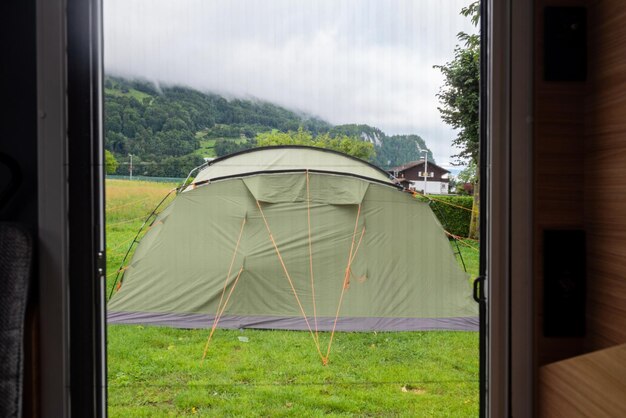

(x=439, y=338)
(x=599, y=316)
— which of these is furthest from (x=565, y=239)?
(x=439, y=338)

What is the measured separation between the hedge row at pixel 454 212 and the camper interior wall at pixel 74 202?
42 cm

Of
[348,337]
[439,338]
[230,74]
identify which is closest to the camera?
[230,74]

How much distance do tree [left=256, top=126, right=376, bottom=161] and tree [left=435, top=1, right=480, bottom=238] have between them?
10.6 inches

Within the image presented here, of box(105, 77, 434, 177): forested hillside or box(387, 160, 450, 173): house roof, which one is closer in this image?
box(105, 77, 434, 177): forested hillside

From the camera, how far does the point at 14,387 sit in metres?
0.75

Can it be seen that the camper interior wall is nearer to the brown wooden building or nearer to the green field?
the green field

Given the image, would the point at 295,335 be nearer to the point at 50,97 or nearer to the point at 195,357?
the point at 195,357

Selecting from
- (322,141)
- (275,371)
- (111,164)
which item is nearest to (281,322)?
(275,371)

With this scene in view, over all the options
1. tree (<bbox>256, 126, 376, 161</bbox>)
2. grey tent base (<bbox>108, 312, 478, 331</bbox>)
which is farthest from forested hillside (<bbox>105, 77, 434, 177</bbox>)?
grey tent base (<bbox>108, 312, 478, 331</bbox>)

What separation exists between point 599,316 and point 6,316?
3.50 feet

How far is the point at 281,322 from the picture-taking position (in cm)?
207

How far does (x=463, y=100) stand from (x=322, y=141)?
461 mm

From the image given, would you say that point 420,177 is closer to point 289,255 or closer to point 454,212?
point 454,212

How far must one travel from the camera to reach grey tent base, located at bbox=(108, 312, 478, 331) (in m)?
1.88
